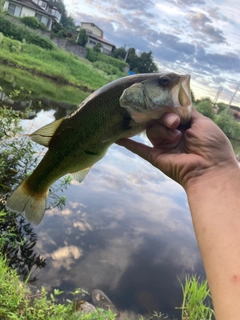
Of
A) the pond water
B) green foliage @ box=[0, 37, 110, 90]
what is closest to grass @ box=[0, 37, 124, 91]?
green foliage @ box=[0, 37, 110, 90]

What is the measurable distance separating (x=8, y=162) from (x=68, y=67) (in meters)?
28.7

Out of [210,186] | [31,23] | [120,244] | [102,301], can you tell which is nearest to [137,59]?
[31,23]

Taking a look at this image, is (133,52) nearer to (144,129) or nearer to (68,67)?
(68,67)

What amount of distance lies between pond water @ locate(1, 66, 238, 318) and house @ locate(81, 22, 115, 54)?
2154 inches

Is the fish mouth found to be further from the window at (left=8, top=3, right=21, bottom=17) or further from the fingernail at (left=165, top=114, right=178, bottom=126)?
the window at (left=8, top=3, right=21, bottom=17)

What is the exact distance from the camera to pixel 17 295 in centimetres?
347

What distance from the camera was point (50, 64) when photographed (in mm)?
30406

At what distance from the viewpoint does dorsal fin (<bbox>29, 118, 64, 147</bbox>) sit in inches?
88.0

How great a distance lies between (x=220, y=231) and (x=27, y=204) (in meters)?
1.34

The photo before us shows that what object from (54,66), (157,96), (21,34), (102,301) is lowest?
(102,301)

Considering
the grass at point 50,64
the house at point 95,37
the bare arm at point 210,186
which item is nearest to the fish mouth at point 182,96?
the bare arm at point 210,186

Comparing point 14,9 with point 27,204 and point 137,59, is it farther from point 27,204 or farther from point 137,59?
point 27,204

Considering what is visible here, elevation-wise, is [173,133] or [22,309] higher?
[173,133]


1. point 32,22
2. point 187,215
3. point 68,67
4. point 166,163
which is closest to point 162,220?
point 187,215
